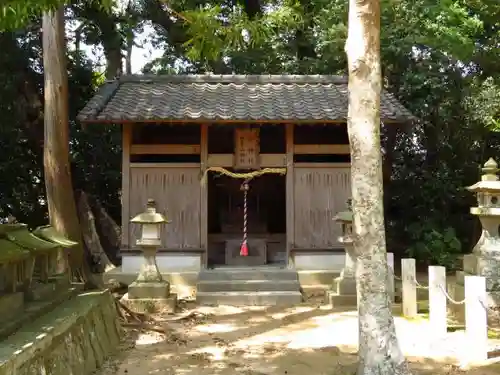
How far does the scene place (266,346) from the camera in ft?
24.7

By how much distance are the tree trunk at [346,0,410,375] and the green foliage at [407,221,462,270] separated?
10.0 m

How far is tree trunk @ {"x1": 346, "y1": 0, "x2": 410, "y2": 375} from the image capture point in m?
5.27

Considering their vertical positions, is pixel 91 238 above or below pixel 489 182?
below

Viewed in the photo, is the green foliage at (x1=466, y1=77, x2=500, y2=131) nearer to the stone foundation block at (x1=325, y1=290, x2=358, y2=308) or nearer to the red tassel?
the stone foundation block at (x1=325, y1=290, x2=358, y2=308)

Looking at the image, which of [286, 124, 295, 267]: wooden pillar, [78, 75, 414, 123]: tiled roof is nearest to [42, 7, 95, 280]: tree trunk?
[78, 75, 414, 123]: tiled roof

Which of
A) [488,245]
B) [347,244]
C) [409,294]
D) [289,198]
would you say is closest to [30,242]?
[409,294]

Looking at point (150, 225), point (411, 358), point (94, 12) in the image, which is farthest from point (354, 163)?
point (94, 12)

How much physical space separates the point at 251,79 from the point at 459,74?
6.52 m

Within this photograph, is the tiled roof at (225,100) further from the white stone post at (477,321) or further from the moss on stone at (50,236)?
the white stone post at (477,321)

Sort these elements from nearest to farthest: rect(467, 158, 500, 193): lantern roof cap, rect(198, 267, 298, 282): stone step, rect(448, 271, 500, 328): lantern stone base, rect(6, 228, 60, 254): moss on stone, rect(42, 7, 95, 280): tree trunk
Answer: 1. rect(6, 228, 60, 254): moss on stone
2. rect(448, 271, 500, 328): lantern stone base
3. rect(467, 158, 500, 193): lantern roof cap
4. rect(42, 7, 95, 280): tree trunk
5. rect(198, 267, 298, 282): stone step

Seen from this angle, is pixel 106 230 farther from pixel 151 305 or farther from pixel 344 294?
pixel 344 294

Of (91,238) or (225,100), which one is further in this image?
(91,238)

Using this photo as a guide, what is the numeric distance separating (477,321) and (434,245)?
8589mm

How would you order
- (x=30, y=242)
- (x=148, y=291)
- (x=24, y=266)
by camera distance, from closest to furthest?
(x=24, y=266) → (x=30, y=242) → (x=148, y=291)
